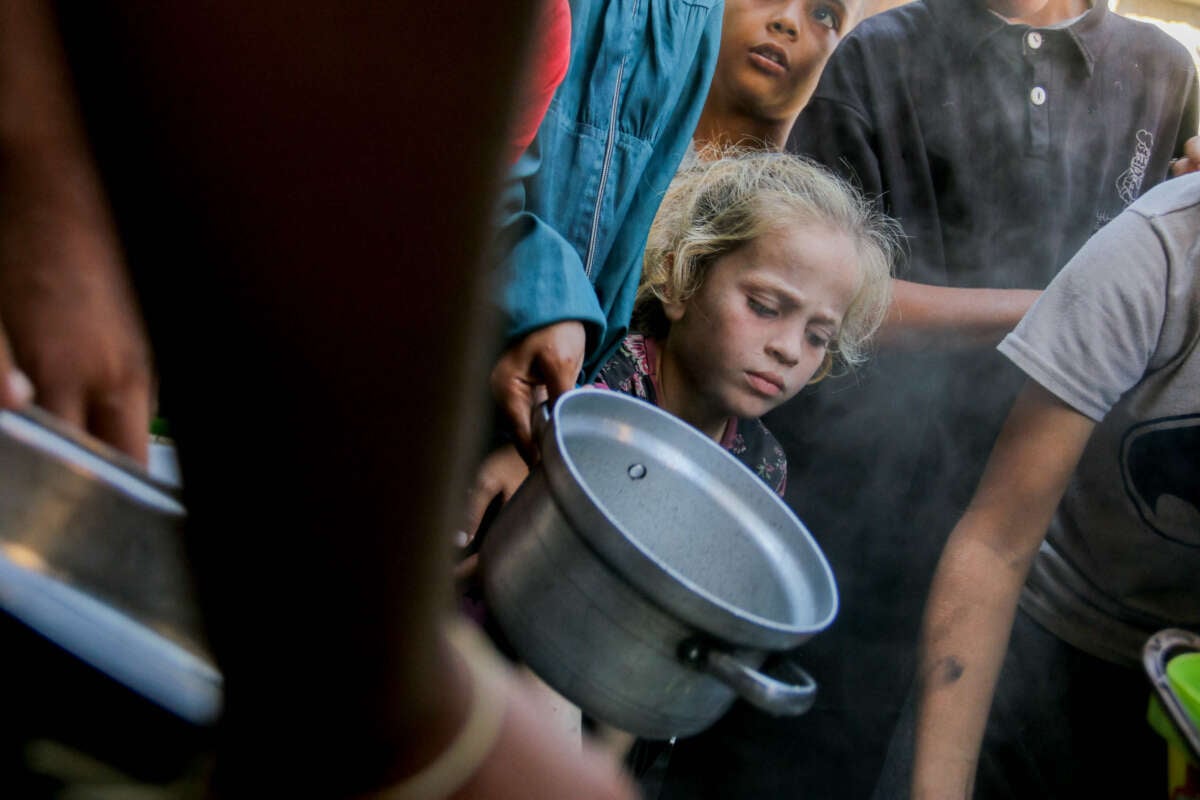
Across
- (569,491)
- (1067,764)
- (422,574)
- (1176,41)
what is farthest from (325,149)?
(1176,41)

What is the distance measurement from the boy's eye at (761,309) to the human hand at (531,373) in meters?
0.67

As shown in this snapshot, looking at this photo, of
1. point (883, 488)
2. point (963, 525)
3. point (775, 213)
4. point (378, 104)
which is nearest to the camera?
point (378, 104)

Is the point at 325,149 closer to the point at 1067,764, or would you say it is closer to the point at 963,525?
the point at 963,525

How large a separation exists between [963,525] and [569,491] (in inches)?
36.8

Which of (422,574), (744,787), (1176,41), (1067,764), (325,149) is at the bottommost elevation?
(744,787)

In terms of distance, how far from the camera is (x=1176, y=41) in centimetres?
221

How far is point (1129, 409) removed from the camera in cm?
151

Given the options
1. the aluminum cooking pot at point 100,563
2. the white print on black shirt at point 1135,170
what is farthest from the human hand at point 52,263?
the white print on black shirt at point 1135,170

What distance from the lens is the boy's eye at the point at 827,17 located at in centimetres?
201

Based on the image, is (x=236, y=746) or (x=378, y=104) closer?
(x=378, y=104)

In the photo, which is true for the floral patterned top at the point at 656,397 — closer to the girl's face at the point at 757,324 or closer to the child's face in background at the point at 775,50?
the girl's face at the point at 757,324

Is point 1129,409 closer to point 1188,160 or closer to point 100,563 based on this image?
point 1188,160

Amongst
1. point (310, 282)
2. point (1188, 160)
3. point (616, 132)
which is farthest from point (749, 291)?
point (310, 282)

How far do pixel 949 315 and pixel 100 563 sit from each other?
6.43ft
